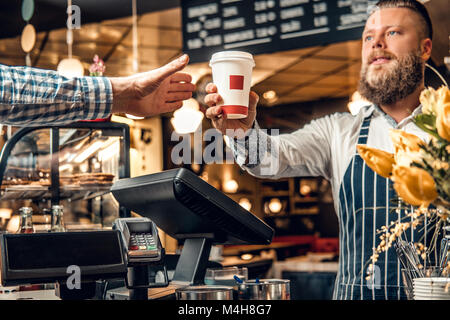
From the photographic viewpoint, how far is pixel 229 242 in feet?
4.53

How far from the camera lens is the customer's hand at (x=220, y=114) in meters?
1.27

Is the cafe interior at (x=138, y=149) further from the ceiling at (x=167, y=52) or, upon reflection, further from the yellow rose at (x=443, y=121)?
the yellow rose at (x=443, y=121)

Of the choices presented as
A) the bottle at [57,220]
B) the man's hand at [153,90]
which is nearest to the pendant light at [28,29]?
the bottle at [57,220]

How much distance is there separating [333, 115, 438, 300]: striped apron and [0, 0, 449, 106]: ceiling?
280 cm

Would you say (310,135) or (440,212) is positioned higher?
(310,135)

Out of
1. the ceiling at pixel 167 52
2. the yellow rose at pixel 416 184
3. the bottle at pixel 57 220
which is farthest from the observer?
the ceiling at pixel 167 52

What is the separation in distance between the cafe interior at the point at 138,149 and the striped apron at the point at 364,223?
46 cm

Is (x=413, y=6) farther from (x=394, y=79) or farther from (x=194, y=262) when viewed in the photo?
(x=194, y=262)

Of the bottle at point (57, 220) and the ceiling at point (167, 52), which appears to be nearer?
the bottle at point (57, 220)

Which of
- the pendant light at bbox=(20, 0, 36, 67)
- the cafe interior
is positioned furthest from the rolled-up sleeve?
the pendant light at bbox=(20, 0, 36, 67)

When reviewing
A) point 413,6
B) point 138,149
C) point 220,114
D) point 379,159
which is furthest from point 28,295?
point 138,149
